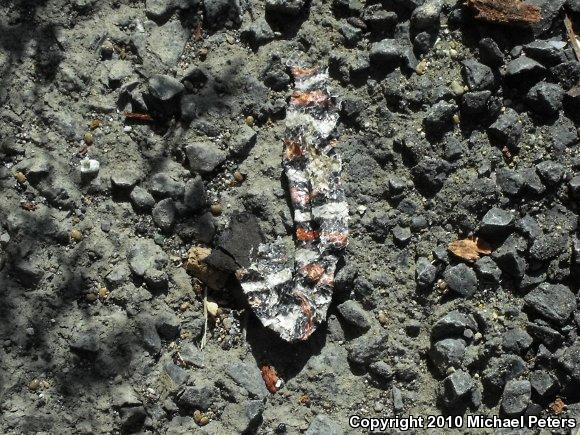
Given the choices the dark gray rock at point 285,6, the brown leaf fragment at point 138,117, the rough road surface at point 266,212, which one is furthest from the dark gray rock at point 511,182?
the brown leaf fragment at point 138,117

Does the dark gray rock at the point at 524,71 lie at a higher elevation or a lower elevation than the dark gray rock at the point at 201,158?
higher

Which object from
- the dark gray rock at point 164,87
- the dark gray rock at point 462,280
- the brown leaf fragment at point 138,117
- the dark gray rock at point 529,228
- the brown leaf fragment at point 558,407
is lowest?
the brown leaf fragment at point 558,407

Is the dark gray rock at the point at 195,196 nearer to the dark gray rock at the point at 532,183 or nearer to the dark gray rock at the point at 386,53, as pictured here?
the dark gray rock at the point at 386,53

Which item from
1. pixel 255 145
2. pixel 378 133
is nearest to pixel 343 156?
pixel 378 133

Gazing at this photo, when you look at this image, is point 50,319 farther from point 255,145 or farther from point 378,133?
point 378,133

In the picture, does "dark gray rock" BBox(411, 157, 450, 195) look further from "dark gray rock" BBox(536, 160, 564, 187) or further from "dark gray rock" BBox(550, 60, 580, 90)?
"dark gray rock" BBox(550, 60, 580, 90)

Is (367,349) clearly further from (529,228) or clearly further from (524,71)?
(524,71)

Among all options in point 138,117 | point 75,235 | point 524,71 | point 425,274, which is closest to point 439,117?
point 524,71
